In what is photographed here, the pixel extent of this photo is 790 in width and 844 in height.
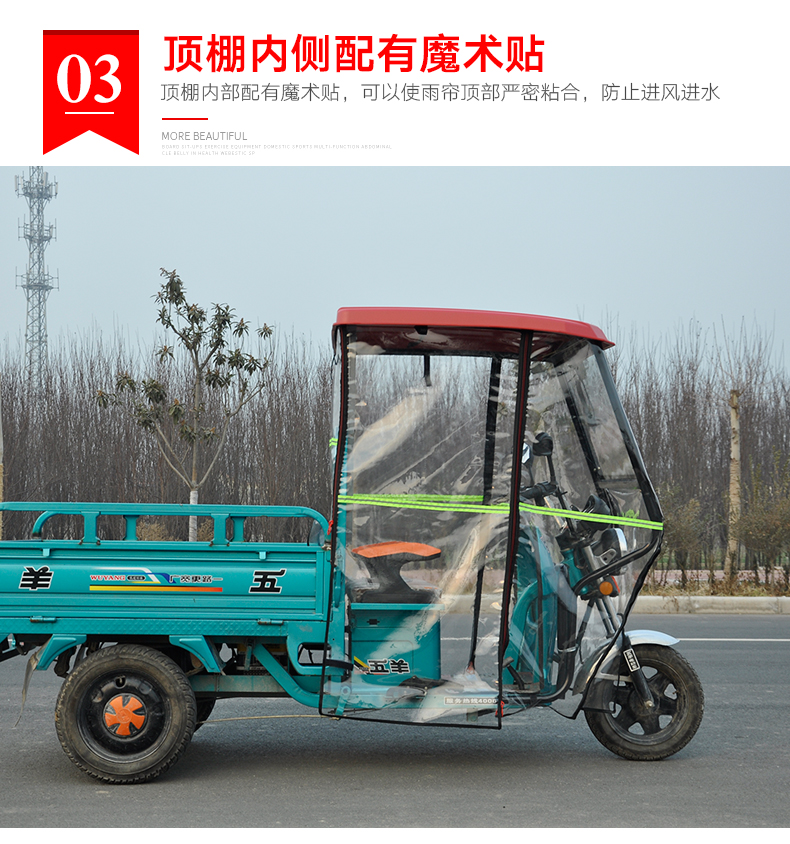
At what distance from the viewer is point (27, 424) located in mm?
16156

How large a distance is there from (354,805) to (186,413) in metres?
12.0

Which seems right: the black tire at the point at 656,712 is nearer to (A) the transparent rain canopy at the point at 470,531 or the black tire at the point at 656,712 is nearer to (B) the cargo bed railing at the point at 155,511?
(A) the transparent rain canopy at the point at 470,531

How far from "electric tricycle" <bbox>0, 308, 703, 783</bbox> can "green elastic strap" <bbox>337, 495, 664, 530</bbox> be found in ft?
0.04

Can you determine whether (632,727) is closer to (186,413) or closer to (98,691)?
(98,691)

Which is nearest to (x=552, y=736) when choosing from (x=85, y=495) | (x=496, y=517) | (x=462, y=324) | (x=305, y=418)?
(x=496, y=517)

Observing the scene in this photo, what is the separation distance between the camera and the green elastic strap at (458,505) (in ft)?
15.1

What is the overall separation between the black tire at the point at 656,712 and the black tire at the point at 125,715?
2206 millimetres

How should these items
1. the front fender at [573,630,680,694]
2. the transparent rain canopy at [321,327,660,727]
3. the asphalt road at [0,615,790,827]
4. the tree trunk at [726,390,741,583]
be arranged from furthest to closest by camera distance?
the tree trunk at [726,390,741,583] < the front fender at [573,630,680,694] < the transparent rain canopy at [321,327,660,727] < the asphalt road at [0,615,790,827]

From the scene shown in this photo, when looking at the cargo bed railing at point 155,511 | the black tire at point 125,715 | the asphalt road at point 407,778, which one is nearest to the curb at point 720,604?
the asphalt road at point 407,778

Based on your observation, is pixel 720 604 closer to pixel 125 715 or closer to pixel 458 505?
pixel 458 505

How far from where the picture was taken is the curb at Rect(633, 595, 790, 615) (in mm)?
11422

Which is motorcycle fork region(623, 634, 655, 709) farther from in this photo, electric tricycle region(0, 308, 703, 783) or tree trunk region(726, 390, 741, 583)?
tree trunk region(726, 390, 741, 583)

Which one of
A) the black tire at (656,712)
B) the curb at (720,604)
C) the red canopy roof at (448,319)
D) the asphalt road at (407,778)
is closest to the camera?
the asphalt road at (407,778)

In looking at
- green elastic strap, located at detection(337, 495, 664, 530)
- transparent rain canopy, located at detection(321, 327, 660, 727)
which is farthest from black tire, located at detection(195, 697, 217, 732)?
green elastic strap, located at detection(337, 495, 664, 530)
